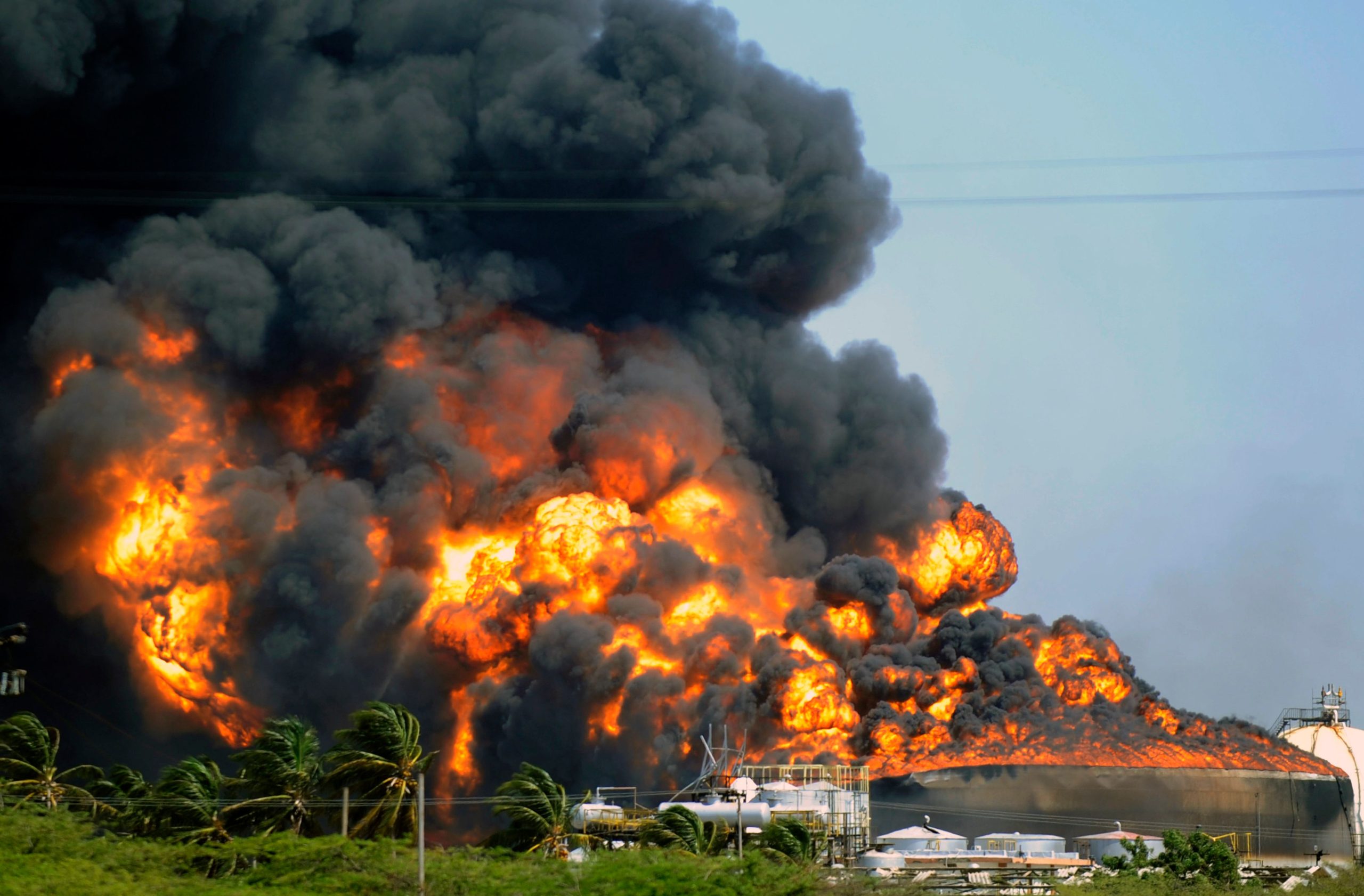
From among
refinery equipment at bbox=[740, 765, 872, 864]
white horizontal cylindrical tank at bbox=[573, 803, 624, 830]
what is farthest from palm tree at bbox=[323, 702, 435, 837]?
refinery equipment at bbox=[740, 765, 872, 864]

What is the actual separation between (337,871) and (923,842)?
167 ft

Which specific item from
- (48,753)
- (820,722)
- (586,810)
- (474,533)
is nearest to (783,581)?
(820,722)

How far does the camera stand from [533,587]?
10769 centimetres

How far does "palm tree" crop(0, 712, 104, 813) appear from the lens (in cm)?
8594

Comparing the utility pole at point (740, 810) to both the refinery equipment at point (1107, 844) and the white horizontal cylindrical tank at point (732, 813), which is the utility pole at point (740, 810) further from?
the refinery equipment at point (1107, 844)

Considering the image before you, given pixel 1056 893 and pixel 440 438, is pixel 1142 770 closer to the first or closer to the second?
pixel 1056 893

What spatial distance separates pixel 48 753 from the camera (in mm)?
88188

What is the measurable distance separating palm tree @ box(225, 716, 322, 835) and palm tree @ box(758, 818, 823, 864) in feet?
70.1

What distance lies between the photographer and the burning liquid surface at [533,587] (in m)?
108

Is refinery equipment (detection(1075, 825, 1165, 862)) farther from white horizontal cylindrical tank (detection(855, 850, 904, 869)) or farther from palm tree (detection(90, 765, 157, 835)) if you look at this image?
palm tree (detection(90, 765, 157, 835))

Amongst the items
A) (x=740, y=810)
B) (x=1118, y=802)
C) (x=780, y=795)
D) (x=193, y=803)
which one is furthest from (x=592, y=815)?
(x=1118, y=802)

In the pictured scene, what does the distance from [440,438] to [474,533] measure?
693cm

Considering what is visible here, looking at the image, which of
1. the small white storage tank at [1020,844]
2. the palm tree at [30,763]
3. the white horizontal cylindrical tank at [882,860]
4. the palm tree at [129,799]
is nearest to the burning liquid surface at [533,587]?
the small white storage tank at [1020,844]

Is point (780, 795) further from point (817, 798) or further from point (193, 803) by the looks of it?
point (193, 803)
